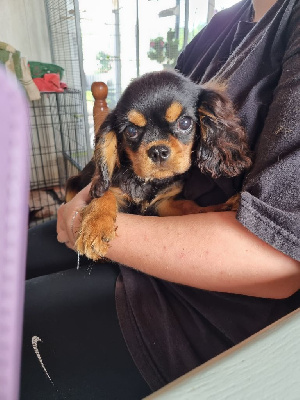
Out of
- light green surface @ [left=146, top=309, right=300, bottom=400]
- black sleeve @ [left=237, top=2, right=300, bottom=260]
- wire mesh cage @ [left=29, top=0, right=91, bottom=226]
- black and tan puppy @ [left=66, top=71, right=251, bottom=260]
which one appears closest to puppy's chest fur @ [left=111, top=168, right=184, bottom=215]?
black and tan puppy @ [left=66, top=71, right=251, bottom=260]

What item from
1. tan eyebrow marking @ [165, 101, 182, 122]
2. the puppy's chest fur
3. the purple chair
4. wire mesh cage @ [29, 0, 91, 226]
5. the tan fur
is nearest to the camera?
the purple chair

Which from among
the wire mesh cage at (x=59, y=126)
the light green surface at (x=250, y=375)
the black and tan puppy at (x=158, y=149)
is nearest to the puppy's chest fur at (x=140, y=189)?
the black and tan puppy at (x=158, y=149)

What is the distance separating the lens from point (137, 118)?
88 cm

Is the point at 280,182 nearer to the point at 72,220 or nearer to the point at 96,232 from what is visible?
the point at 96,232

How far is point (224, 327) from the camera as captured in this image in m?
0.66

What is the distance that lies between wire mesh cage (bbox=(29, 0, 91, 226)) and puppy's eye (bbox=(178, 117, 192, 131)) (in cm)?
202

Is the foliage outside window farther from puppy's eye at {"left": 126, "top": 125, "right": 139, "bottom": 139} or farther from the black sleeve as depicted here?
the black sleeve

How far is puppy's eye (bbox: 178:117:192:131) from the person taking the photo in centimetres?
89

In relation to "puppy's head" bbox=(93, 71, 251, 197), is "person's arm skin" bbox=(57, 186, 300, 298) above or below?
below

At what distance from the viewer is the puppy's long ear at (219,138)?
80 cm

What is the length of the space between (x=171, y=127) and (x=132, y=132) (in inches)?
4.5

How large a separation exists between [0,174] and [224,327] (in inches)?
22.8

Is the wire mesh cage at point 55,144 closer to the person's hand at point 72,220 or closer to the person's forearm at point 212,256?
the person's hand at point 72,220

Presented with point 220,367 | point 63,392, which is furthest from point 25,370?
point 220,367
